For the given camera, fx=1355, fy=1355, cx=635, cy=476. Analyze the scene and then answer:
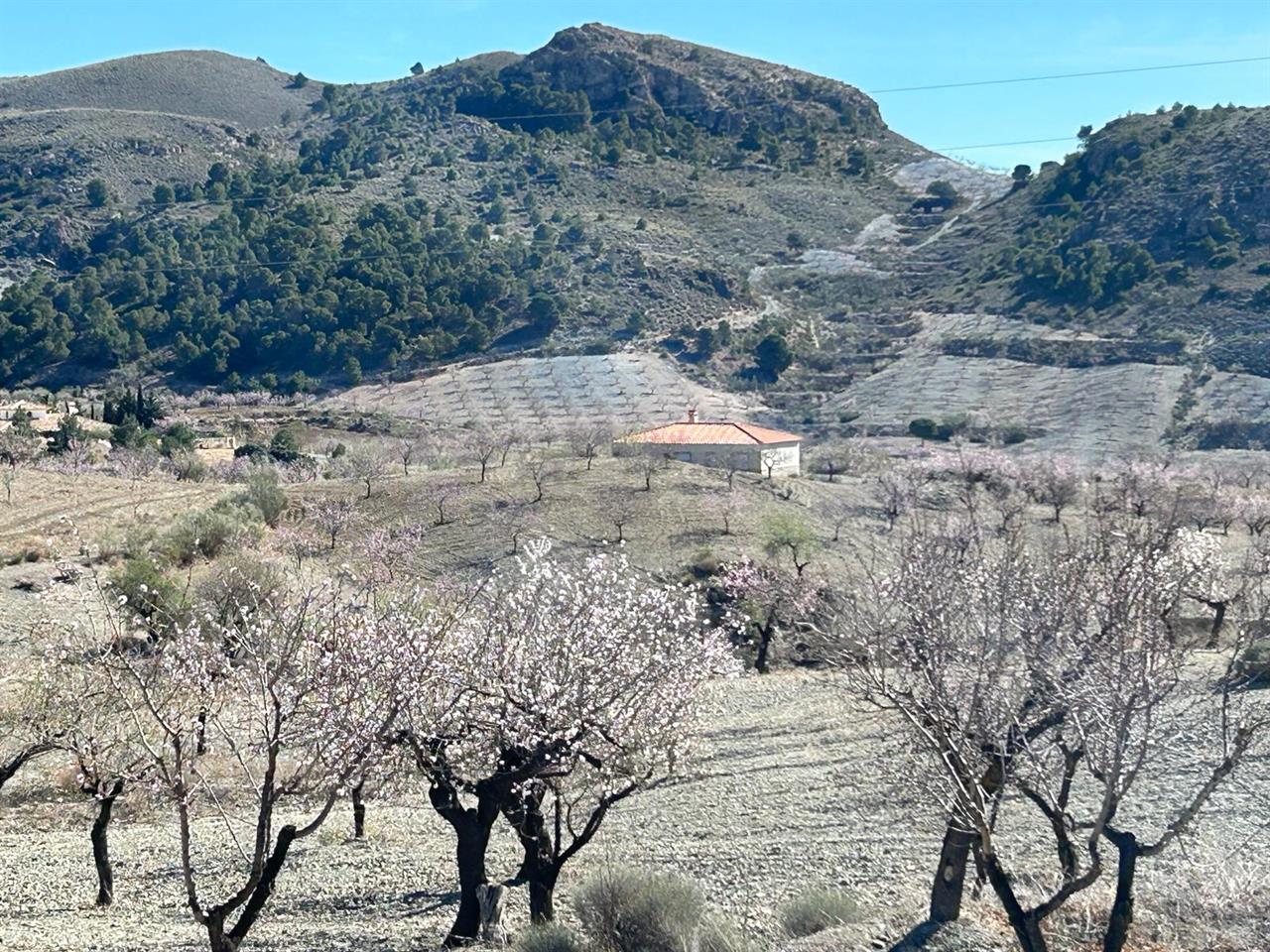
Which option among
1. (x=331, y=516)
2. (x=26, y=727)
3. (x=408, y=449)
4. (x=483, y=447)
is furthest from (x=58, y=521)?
(x=408, y=449)

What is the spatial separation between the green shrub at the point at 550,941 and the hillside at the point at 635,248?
57.9 m

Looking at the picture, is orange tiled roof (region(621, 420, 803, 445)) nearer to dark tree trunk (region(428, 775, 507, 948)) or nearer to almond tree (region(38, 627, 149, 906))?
almond tree (region(38, 627, 149, 906))

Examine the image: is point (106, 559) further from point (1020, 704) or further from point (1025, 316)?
point (1025, 316)

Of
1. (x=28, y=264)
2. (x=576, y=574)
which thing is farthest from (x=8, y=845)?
(x=28, y=264)

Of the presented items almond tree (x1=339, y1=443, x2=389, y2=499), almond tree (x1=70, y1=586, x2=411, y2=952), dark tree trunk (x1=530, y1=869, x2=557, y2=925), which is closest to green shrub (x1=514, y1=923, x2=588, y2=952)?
dark tree trunk (x1=530, y1=869, x2=557, y2=925)

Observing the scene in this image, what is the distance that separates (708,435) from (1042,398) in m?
27.0

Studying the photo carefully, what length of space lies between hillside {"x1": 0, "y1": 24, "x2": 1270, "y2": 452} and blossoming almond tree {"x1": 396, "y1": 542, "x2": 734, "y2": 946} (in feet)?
183

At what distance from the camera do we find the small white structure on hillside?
53812 millimetres

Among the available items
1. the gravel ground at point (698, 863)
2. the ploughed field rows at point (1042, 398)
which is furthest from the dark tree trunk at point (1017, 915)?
the ploughed field rows at point (1042, 398)

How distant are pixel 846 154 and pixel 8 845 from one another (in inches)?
5086

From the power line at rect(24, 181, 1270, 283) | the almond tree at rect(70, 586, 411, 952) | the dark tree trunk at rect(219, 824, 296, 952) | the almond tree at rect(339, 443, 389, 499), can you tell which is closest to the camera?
the almond tree at rect(70, 586, 411, 952)

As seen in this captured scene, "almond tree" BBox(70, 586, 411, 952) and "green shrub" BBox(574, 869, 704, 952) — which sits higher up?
"almond tree" BBox(70, 586, 411, 952)

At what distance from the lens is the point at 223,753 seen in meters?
21.3

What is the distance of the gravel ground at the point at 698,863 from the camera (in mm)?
12688
